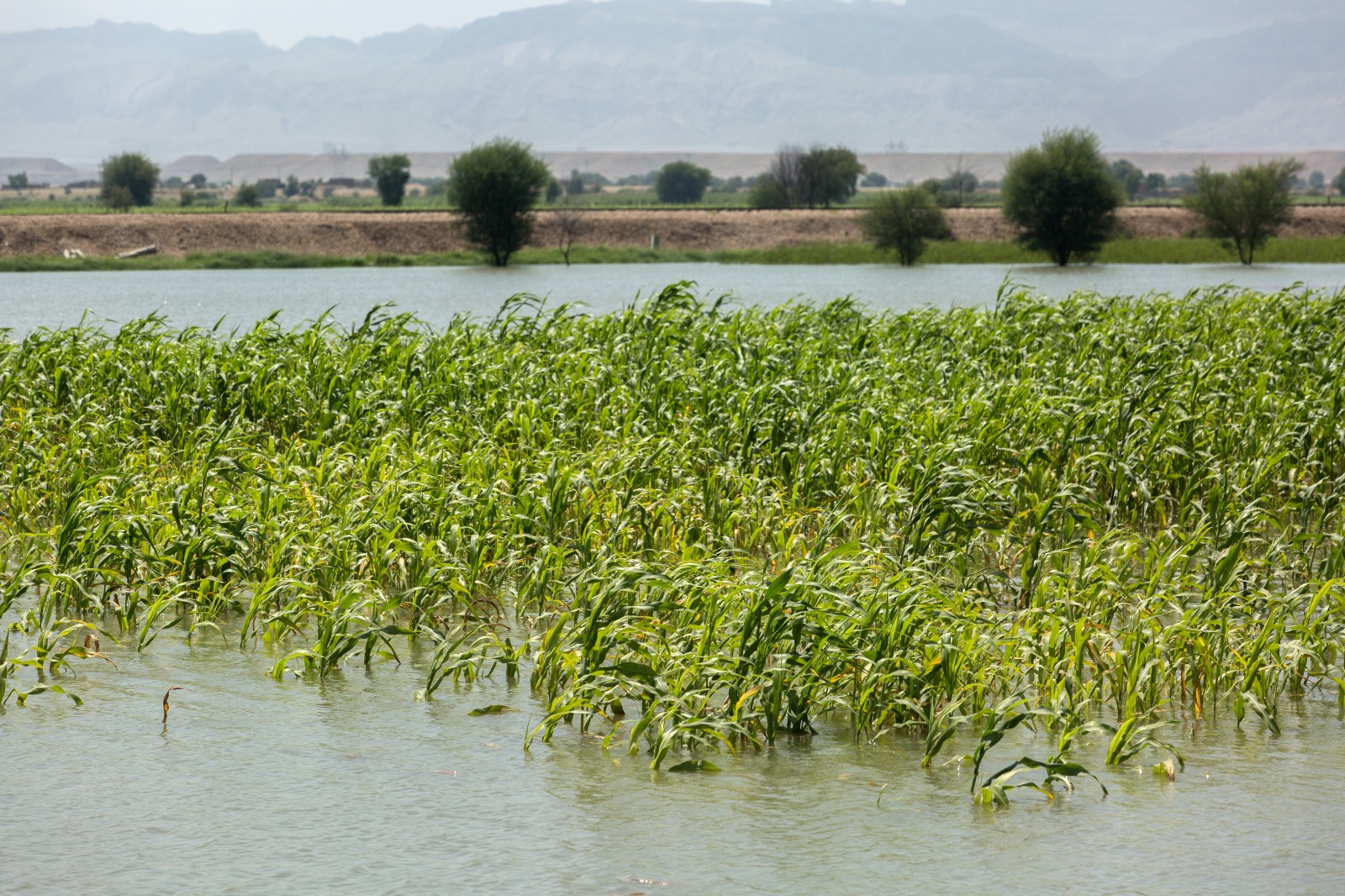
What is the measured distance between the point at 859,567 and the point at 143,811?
11.7ft

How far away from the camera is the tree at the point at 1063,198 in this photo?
214 ft

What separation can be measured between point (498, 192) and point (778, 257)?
54.3 ft

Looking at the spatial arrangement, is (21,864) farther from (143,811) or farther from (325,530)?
(325,530)

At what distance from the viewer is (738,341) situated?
46.9 feet

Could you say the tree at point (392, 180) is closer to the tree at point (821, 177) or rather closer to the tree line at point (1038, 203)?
the tree at point (821, 177)

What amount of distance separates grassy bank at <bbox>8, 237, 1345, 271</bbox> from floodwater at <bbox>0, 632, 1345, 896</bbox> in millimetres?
64325

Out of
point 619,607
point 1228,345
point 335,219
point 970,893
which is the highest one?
point 335,219

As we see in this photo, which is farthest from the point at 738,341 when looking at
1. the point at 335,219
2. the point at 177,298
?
the point at 335,219

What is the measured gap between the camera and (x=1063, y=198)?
215 feet

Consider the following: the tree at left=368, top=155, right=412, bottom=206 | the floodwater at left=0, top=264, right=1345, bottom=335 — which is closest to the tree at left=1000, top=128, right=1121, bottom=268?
the floodwater at left=0, top=264, right=1345, bottom=335

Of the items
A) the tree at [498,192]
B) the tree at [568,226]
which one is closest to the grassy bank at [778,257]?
the tree at [498,192]

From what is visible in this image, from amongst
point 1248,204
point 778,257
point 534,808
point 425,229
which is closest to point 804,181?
point 778,257

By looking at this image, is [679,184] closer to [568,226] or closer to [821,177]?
[821,177]

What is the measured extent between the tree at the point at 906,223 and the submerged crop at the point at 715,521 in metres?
52.6
